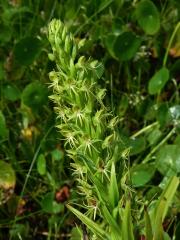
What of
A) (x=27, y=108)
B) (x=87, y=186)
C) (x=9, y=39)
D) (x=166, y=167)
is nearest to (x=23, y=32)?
(x=9, y=39)

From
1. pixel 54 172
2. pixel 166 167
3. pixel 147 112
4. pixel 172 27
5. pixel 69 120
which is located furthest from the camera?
pixel 172 27

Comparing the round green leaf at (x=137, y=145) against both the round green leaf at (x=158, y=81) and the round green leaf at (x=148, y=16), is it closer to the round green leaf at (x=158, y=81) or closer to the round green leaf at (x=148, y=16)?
the round green leaf at (x=158, y=81)

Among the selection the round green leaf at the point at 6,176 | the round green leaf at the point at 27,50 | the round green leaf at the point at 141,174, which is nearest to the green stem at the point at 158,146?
the round green leaf at the point at 141,174

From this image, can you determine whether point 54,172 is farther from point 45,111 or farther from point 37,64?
point 37,64

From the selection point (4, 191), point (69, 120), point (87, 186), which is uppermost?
point (69, 120)

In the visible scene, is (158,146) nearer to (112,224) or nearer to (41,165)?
(41,165)

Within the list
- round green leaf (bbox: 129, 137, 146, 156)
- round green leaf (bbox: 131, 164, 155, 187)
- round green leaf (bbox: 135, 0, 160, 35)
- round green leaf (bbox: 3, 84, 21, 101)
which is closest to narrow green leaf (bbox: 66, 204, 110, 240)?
round green leaf (bbox: 131, 164, 155, 187)

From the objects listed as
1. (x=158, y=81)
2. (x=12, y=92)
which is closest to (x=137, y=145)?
(x=158, y=81)
